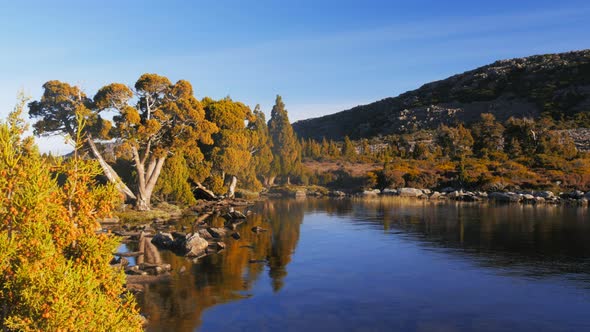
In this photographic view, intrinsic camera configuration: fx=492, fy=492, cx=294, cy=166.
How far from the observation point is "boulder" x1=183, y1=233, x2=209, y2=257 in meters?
32.6

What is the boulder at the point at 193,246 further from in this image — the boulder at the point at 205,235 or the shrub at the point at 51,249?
the shrub at the point at 51,249

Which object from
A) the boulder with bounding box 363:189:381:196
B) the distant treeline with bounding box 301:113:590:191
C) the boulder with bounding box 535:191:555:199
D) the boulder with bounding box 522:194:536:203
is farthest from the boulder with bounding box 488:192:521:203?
the boulder with bounding box 363:189:381:196

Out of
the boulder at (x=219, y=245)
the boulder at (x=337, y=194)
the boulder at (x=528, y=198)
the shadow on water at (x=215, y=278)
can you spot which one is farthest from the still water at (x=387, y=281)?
the boulder at (x=337, y=194)

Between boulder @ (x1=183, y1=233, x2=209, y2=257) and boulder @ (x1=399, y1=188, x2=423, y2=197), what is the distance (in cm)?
5606

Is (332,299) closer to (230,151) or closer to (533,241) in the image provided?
→ (533,241)

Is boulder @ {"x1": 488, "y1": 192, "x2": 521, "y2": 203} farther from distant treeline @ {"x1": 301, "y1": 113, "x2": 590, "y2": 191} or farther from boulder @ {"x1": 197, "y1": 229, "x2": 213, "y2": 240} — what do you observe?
boulder @ {"x1": 197, "y1": 229, "x2": 213, "y2": 240}

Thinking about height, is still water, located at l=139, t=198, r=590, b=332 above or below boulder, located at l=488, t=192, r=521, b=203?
below

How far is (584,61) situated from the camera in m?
178

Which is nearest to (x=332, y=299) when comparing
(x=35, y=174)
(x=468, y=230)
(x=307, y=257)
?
(x=307, y=257)

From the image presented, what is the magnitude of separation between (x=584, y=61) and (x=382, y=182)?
129 meters

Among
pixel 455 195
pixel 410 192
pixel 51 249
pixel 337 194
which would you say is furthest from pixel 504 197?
pixel 51 249

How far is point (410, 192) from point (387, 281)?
6120cm

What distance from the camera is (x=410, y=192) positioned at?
8500cm

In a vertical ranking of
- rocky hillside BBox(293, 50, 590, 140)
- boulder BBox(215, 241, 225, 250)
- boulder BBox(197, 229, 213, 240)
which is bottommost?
boulder BBox(215, 241, 225, 250)
